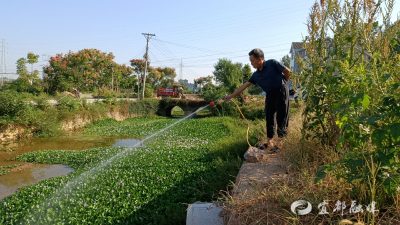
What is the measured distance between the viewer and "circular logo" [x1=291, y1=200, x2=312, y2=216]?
1.95 metres

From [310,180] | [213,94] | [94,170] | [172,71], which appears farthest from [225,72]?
[310,180]

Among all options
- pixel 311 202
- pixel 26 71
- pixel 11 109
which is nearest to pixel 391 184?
pixel 311 202

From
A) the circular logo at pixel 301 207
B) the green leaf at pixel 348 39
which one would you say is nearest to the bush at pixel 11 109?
the circular logo at pixel 301 207

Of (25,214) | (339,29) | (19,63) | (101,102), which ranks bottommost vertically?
(25,214)

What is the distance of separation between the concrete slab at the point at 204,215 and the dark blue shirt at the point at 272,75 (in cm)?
242

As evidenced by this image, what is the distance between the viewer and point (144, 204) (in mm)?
4809

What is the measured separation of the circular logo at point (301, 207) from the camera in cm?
195

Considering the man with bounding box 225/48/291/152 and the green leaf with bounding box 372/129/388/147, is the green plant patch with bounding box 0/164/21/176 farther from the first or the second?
the green leaf with bounding box 372/129/388/147

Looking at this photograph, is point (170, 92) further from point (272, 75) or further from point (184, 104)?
point (272, 75)

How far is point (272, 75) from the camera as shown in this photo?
4.34 meters

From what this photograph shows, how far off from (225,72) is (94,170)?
47880 millimetres

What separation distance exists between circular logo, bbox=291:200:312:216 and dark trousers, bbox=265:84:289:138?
2.37 metres

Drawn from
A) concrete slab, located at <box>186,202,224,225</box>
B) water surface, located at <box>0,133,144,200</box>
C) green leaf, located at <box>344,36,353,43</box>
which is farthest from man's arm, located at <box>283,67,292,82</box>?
water surface, located at <box>0,133,144,200</box>

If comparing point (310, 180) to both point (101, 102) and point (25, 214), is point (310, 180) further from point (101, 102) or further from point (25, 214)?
point (101, 102)
